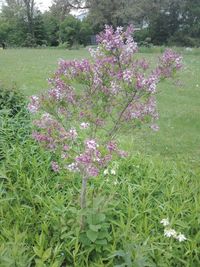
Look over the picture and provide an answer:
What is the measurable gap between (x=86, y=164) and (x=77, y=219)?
0.50m

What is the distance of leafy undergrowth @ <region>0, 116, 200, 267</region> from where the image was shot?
233cm

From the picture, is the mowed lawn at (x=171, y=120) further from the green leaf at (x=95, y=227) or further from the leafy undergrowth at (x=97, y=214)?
the green leaf at (x=95, y=227)

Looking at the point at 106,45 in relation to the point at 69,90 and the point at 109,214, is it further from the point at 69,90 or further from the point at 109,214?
the point at 109,214

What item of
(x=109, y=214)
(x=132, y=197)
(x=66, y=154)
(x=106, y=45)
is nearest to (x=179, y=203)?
(x=132, y=197)

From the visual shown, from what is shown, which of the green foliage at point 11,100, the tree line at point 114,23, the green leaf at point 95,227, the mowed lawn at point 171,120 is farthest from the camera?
the tree line at point 114,23

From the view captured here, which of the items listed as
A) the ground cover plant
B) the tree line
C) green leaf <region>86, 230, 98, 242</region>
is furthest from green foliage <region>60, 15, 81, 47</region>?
green leaf <region>86, 230, 98, 242</region>

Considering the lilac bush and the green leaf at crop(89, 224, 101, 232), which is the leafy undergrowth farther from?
the lilac bush

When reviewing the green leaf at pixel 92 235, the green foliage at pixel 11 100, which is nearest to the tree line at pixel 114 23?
the green foliage at pixel 11 100

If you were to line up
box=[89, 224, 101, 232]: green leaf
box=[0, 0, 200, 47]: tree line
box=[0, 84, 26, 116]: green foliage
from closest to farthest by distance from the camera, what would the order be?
box=[89, 224, 101, 232]: green leaf, box=[0, 84, 26, 116]: green foliage, box=[0, 0, 200, 47]: tree line

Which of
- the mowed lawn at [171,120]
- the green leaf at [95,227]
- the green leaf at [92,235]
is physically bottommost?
the mowed lawn at [171,120]

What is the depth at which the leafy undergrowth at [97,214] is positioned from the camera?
2332 millimetres

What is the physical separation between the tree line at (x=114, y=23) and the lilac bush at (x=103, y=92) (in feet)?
85.7

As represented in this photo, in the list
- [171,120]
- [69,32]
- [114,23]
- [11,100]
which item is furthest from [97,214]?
[114,23]

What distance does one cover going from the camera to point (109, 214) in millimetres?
2664
